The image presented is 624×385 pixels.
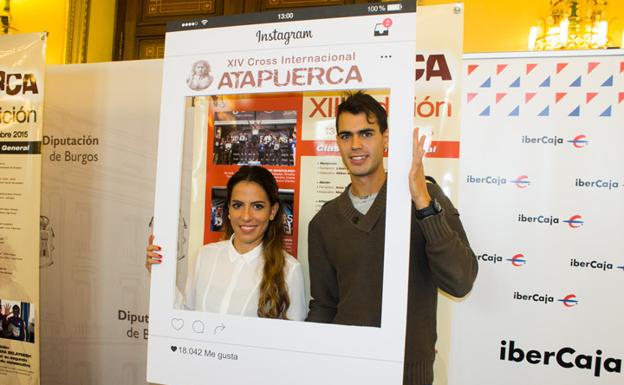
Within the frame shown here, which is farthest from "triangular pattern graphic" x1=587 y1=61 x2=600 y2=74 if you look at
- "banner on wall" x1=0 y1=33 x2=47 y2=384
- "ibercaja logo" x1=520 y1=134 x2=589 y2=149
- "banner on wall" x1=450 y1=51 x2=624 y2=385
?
"banner on wall" x1=0 y1=33 x2=47 y2=384

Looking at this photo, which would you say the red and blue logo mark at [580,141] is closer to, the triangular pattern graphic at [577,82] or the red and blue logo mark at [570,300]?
the triangular pattern graphic at [577,82]

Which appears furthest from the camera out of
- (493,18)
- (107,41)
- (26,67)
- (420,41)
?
(107,41)

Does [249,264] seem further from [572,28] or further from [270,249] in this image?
[572,28]

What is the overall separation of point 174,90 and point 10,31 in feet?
13.2

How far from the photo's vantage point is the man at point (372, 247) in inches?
53.5

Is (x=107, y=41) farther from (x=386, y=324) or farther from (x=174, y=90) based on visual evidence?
(x=386, y=324)

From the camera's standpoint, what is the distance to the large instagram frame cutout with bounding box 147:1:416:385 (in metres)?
1.27

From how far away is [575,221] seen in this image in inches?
77.8

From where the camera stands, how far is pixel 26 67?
227 centimetres

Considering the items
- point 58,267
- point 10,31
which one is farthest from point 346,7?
point 10,31

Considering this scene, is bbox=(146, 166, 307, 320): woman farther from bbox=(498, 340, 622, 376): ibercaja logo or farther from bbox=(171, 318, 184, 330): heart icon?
bbox=(498, 340, 622, 376): ibercaja logo

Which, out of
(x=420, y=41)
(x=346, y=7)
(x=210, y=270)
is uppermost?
(x=420, y=41)

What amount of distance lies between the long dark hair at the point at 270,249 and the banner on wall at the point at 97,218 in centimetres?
127

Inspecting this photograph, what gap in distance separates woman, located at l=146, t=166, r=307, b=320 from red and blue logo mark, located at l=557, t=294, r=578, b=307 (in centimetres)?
119
